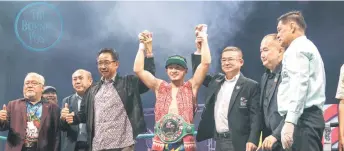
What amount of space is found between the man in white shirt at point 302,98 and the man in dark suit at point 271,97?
157mm

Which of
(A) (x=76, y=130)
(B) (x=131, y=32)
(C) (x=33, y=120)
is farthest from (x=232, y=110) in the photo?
(B) (x=131, y=32)

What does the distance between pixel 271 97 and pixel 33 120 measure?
2055 mm

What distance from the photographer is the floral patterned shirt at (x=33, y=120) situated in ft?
12.7

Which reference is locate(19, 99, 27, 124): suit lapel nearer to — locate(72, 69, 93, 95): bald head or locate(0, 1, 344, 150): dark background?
locate(72, 69, 93, 95): bald head

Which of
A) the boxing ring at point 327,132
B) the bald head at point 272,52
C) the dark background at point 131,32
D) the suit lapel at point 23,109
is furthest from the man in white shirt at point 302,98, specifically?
the dark background at point 131,32

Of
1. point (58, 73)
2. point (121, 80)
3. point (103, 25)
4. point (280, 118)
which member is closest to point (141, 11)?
point (103, 25)

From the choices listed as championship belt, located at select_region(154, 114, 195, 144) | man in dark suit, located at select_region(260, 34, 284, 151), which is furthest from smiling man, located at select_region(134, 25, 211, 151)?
man in dark suit, located at select_region(260, 34, 284, 151)

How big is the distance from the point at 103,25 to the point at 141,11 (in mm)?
532

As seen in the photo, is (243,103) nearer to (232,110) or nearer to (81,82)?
(232,110)

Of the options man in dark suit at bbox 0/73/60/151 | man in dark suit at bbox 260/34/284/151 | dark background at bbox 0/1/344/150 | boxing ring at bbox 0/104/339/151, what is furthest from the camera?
dark background at bbox 0/1/344/150

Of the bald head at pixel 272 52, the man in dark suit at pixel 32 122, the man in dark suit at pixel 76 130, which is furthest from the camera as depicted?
the man in dark suit at pixel 76 130

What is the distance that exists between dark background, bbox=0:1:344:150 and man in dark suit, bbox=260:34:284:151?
7.16ft

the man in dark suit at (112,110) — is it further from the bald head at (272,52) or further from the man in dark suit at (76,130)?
the bald head at (272,52)

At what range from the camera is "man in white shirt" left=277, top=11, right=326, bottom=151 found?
2602 millimetres
